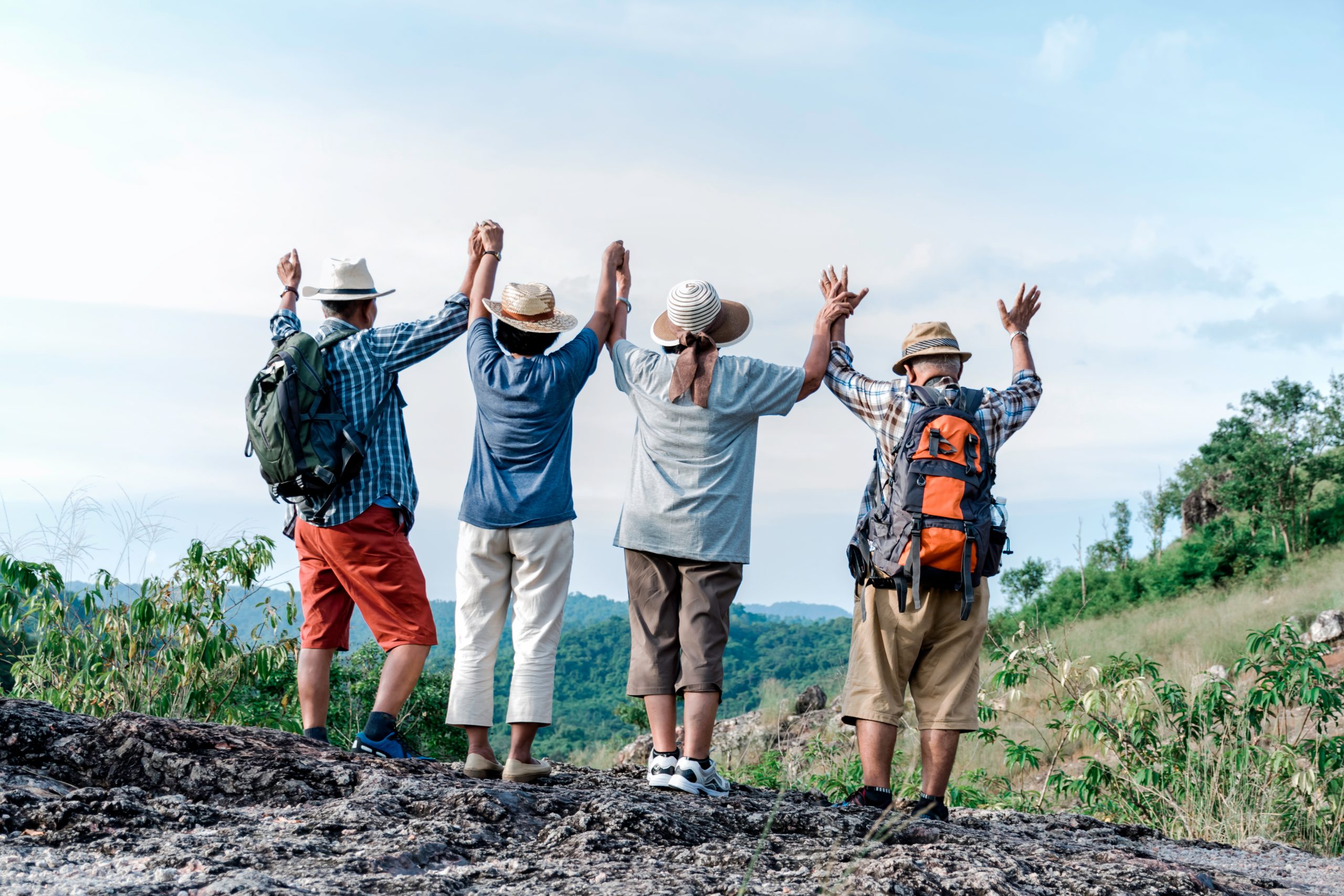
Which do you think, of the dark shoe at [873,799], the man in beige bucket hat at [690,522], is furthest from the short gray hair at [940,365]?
the dark shoe at [873,799]

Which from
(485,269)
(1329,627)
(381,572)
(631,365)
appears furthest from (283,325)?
(1329,627)

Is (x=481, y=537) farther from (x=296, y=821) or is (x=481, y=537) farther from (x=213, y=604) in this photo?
(x=213, y=604)

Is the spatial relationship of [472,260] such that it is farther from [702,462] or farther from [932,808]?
[932,808]

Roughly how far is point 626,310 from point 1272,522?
24711 millimetres

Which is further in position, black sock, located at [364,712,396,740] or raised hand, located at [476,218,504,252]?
raised hand, located at [476,218,504,252]

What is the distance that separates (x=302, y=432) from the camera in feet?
13.4

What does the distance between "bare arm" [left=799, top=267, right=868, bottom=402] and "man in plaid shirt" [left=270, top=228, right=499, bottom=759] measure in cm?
148

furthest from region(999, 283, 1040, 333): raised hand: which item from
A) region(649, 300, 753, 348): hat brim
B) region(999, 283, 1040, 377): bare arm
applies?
region(649, 300, 753, 348): hat brim

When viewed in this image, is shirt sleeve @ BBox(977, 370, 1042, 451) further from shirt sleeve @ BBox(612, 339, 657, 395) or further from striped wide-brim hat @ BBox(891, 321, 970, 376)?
shirt sleeve @ BBox(612, 339, 657, 395)

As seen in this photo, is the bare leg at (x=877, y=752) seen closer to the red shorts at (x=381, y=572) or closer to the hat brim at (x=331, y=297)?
the red shorts at (x=381, y=572)

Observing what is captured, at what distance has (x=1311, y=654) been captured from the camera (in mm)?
5875

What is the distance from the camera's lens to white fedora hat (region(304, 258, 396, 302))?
14.7ft

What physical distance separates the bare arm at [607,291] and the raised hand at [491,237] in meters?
0.47

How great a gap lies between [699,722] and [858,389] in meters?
1.52
